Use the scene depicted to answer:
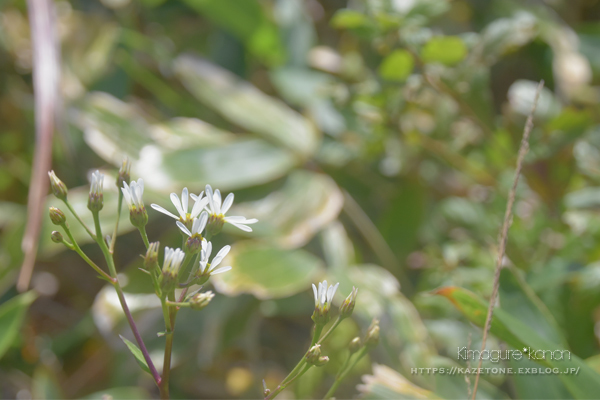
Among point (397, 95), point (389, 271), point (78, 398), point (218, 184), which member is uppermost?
point (397, 95)

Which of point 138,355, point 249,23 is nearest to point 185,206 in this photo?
point 138,355

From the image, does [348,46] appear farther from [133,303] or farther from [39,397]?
[39,397]

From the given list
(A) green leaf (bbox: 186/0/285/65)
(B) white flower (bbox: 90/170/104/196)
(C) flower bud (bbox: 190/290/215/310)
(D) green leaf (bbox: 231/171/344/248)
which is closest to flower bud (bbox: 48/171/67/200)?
(B) white flower (bbox: 90/170/104/196)

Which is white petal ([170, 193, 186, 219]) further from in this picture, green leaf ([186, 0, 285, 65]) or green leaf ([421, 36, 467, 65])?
green leaf ([186, 0, 285, 65])

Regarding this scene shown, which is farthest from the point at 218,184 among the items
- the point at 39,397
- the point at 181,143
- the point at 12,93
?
the point at 12,93

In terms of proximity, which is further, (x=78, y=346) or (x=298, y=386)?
(x=78, y=346)

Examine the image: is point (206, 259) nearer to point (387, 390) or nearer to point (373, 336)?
point (373, 336)
